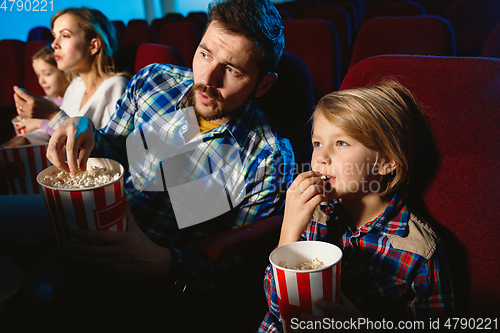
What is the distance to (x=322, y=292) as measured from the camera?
0.59m

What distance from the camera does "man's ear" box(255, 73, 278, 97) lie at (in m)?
1.08

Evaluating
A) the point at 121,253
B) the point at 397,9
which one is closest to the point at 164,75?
the point at 121,253

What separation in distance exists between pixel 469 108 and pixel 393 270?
0.39 meters

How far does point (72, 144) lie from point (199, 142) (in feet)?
1.24

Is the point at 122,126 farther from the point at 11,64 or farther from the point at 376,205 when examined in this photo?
the point at 11,64

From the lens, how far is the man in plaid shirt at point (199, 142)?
0.90 meters

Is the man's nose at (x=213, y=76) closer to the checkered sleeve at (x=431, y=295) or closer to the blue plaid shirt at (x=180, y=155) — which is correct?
the blue plaid shirt at (x=180, y=155)

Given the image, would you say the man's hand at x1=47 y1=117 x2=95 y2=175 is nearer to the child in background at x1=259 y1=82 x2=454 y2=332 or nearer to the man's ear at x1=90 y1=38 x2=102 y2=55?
the child in background at x1=259 y1=82 x2=454 y2=332

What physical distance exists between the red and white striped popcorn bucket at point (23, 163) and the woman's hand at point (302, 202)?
0.74 metres

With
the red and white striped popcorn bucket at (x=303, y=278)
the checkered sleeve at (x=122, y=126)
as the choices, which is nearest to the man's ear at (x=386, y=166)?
the red and white striped popcorn bucket at (x=303, y=278)

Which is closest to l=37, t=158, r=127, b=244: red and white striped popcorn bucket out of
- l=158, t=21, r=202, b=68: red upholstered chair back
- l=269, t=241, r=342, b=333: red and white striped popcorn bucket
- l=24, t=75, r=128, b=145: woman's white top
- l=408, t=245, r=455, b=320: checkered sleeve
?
l=269, t=241, r=342, b=333: red and white striped popcorn bucket

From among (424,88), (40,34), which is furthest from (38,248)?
(40,34)

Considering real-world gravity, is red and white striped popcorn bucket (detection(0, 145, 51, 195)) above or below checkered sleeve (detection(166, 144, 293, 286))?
above

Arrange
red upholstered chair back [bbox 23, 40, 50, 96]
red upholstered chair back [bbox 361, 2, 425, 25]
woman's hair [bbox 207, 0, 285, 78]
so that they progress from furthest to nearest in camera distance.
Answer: red upholstered chair back [bbox 361, 2, 425, 25], red upholstered chair back [bbox 23, 40, 50, 96], woman's hair [bbox 207, 0, 285, 78]
